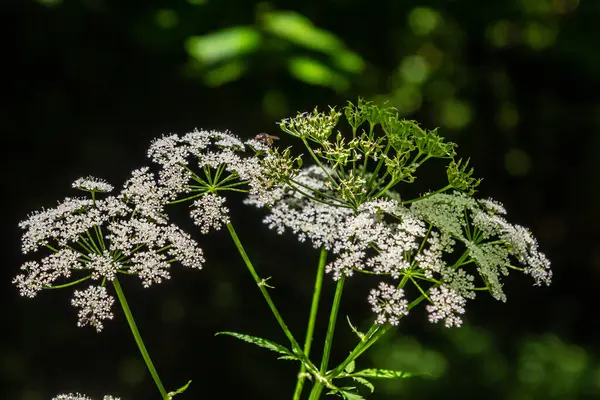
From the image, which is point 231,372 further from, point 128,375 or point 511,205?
point 511,205

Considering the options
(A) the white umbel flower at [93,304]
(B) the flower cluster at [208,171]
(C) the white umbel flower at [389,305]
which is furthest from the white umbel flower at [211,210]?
(C) the white umbel flower at [389,305]

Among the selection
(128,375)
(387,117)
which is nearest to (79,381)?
(128,375)

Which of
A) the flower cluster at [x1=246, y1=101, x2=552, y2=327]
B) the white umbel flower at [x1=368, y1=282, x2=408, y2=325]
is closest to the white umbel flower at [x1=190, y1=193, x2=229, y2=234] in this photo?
the flower cluster at [x1=246, y1=101, x2=552, y2=327]

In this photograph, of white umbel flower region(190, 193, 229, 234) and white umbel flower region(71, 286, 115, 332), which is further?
white umbel flower region(190, 193, 229, 234)

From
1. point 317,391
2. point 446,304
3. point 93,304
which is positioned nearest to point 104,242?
point 93,304

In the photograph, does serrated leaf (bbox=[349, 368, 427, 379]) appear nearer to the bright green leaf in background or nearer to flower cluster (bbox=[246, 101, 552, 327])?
flower cluster (bbox=[246, 101, 552, 327])

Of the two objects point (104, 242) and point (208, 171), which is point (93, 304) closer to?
point (104, 242)

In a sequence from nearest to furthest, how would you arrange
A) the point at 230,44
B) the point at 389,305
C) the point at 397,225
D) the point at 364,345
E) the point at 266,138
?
1. the point at 389,305
2. the point at 364,345
3. the point at 397,225
4. the point at 266,138
5. the point at 230,44

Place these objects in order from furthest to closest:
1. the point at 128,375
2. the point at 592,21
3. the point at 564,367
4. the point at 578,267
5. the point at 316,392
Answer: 1. the point at 578,267
2. the point at 564,367
3. the point at 592,21
4. the point at 128,375
5. the point at 316,392
